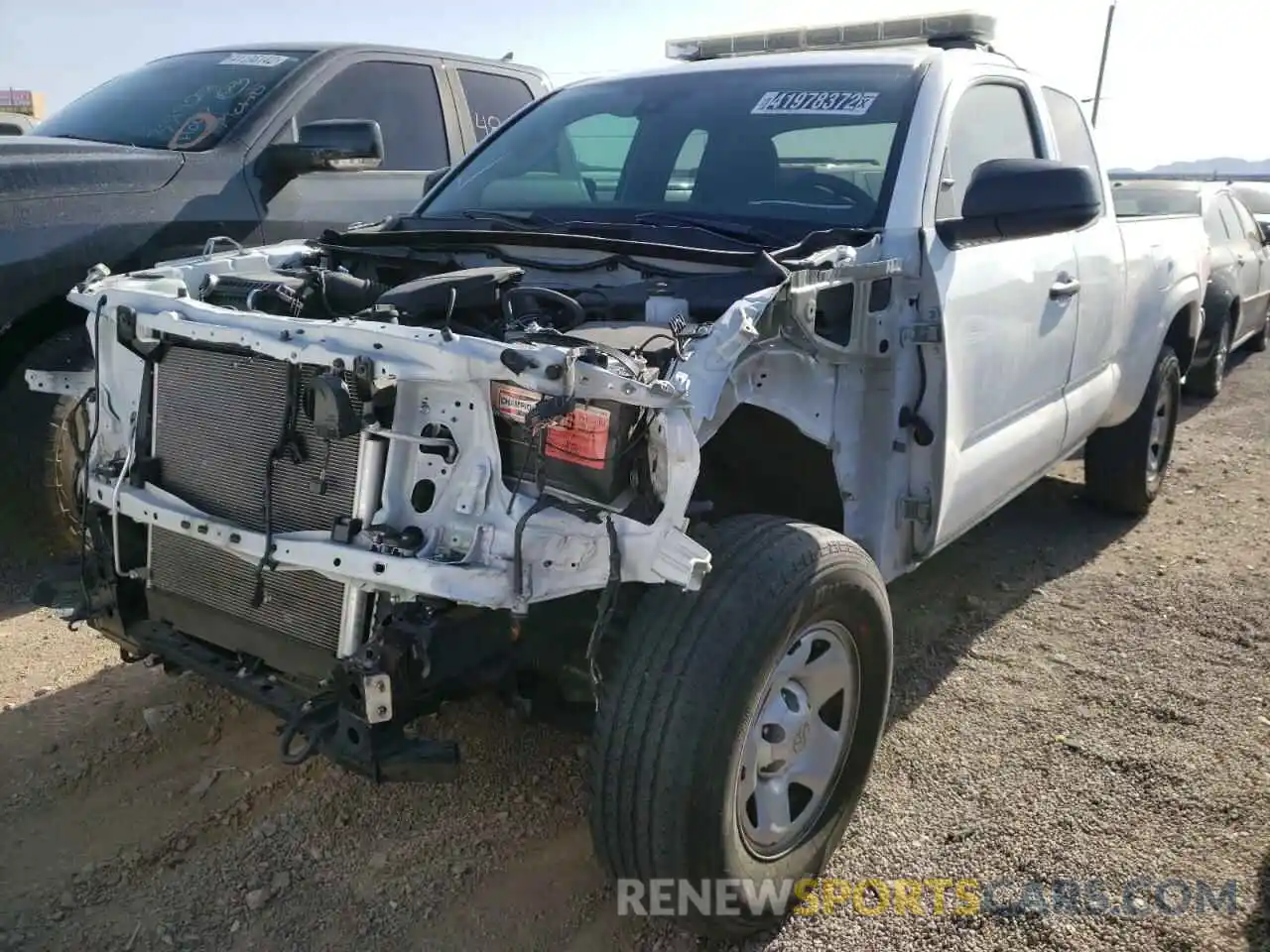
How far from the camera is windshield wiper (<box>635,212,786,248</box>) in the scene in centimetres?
310

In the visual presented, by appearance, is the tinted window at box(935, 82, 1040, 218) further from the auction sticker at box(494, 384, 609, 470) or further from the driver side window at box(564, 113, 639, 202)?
the auction sticker at box(494, 384, 609, 470)

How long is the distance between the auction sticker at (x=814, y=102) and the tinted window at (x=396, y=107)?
104 inches

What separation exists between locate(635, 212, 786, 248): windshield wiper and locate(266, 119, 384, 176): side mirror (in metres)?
1.76

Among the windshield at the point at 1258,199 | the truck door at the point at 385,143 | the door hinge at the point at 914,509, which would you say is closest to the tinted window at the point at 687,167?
the door hinge at the point at 914,509

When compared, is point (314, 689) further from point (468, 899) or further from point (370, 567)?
point (468, 899)

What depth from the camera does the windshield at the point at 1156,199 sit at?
803cm

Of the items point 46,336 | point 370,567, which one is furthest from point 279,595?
point 46,336

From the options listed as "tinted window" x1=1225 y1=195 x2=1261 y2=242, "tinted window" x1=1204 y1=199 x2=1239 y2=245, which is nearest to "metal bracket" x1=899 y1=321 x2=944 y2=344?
"tinted window" x1=1204 y1=199 x2=1239 y2=245

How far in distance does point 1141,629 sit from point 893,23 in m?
2.52

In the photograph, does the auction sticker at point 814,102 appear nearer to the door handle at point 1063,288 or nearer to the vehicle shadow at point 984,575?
the door handle at point 1063,288

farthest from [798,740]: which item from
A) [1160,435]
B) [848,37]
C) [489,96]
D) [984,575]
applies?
[489,96]

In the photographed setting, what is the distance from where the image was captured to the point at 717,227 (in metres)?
3.19

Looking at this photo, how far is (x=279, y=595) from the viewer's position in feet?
8.27

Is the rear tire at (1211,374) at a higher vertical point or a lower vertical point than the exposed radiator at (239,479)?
lower
